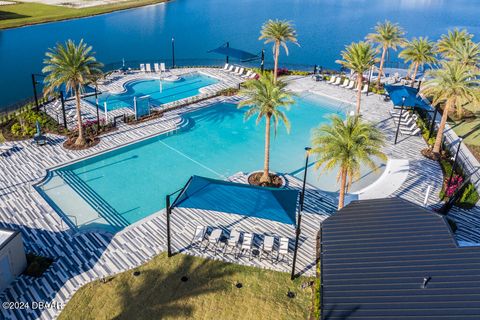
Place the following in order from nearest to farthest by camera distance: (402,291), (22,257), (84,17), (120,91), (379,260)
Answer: (402,291) < (379,260) < (22,257) < (120,91) < (84,17)

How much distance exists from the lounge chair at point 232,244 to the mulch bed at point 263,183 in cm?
678

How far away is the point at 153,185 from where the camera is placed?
99.6 feet

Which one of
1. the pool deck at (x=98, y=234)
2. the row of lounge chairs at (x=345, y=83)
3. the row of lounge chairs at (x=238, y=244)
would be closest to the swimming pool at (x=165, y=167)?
the pool deck at (x=98, y=234)

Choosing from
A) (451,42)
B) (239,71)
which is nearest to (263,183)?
(239,71)

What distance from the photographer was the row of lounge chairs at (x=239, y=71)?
169 ft

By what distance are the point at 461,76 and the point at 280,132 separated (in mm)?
16129

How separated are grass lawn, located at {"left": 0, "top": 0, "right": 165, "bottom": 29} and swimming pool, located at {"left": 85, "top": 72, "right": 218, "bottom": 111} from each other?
51.0 metres

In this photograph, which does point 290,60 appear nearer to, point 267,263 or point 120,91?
point 120,91

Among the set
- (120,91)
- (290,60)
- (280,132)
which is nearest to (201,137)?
(280,132)

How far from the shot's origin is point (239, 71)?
53.4 metres

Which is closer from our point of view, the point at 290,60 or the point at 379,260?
the point at 379,260

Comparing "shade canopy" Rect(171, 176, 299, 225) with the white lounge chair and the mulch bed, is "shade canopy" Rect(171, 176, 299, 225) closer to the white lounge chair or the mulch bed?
the mulch bed

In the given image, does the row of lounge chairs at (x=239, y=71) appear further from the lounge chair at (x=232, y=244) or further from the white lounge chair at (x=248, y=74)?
the lounge chair at (x=232, y=244)

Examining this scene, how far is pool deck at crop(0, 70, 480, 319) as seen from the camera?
2092cm
